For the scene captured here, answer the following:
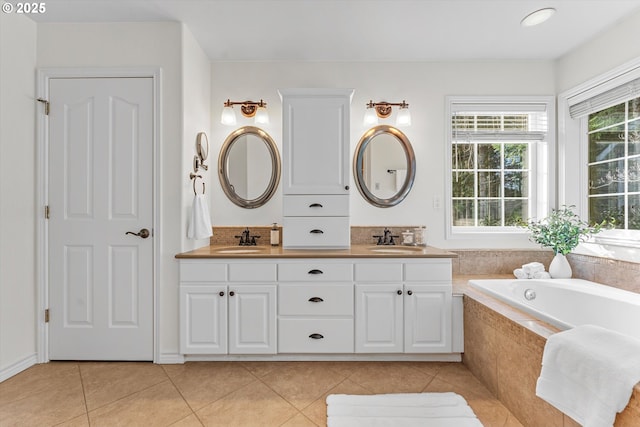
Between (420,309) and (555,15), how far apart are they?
2.18 metres

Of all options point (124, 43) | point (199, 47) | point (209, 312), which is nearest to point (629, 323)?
point (209, 312)

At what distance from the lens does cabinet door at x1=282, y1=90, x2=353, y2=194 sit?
257 centimetres

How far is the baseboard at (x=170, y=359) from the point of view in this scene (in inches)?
94.1

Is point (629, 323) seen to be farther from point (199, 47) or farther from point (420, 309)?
point (199, 47)

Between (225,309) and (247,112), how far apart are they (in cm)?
164

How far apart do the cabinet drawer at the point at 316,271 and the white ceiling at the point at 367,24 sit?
1694 mm

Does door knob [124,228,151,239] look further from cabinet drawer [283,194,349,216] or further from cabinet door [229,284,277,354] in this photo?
cabinet drawer [283,194,349,216]

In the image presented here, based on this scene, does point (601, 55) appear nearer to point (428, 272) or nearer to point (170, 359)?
point (428, 272)

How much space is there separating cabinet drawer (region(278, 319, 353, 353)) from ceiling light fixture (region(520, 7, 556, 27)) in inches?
93.3

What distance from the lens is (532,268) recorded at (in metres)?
2.68

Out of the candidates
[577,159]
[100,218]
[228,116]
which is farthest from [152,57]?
[577,159]

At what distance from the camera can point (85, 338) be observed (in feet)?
7.91

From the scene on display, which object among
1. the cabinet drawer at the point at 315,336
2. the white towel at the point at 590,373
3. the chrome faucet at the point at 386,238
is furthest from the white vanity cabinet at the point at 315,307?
the white towel at the point at 590,373

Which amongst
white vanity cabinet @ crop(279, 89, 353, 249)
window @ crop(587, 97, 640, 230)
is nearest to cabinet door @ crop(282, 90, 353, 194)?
white vanity cabinet @ crop(279, 89, 353, 249)
